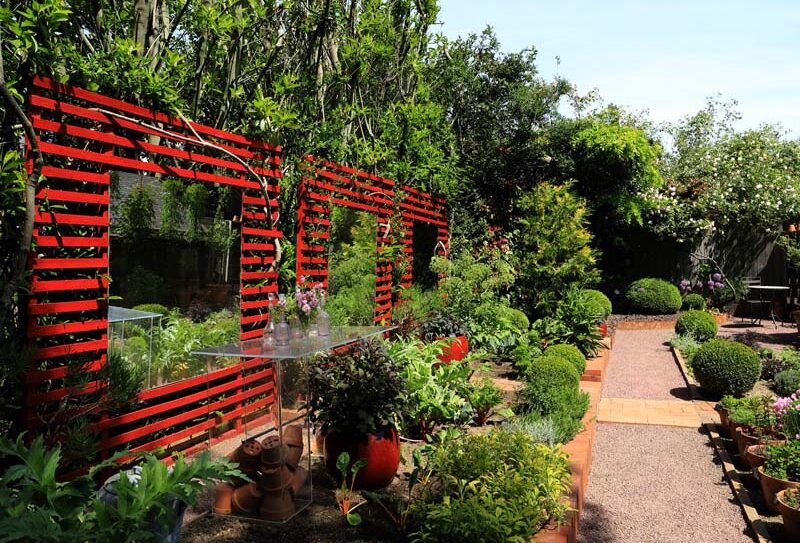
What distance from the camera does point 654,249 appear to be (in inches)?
651

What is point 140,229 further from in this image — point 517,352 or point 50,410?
point 517,352

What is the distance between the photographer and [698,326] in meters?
11.4

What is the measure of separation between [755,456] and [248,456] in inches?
154

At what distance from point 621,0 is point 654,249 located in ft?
38.9

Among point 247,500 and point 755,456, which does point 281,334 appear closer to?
point 247,500

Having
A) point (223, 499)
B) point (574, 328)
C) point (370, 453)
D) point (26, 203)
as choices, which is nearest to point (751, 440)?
point (370, 453)

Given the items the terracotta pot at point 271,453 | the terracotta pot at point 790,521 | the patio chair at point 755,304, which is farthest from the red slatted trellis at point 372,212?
the patio chair at point 755,304

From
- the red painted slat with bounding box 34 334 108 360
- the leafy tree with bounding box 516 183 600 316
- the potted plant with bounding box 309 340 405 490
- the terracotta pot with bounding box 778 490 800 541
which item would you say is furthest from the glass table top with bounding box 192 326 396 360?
the leafy tree with bounding box 516 183 600 316

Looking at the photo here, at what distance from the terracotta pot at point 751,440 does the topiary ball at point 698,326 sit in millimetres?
6198

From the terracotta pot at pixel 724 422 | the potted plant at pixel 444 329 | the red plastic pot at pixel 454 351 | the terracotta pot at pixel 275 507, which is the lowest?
the terracotta pot at pixel 724 422

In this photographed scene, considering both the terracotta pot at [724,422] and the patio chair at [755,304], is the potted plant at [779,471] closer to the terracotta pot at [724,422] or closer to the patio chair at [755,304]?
the terracotta pot at [724,422]

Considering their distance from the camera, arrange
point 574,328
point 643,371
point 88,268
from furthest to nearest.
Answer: point 643,371, point 574,328, point 88,268

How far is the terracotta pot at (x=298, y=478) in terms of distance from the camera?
3615mm

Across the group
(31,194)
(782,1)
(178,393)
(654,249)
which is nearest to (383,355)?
(178,393)
